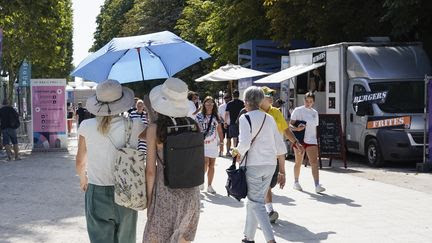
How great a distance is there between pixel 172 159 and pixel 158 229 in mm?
550

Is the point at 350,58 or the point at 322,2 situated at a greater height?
the point at 322,2

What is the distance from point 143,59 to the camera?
23.0 feet

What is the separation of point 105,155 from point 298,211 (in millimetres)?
4750

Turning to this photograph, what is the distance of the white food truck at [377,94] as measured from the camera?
1480 cm

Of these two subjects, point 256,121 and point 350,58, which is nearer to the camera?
point 256,121

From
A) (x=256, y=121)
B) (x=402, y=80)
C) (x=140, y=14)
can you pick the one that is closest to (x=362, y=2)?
(x=402, y=80)

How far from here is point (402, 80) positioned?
52.1 feet

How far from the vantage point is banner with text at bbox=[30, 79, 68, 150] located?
64.2ft

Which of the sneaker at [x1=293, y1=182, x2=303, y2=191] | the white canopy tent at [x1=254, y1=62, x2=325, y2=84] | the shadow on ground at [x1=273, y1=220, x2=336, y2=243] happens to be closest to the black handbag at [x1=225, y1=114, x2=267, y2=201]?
the shadow on ground at [x1=273, y1=220, x2=336, y2=243]

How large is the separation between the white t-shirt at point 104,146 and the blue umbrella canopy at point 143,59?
1.29 meters

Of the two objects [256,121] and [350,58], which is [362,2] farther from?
[256,121]

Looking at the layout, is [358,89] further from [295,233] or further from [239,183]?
[239,183]

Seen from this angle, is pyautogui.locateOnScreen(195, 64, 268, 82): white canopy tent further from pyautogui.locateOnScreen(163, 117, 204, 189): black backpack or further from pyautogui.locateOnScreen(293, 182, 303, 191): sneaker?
pyautogui.locateOnScreen(163, 117, 204, 189): black backpack

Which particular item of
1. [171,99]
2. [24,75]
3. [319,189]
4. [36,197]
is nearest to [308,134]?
[319,189]
